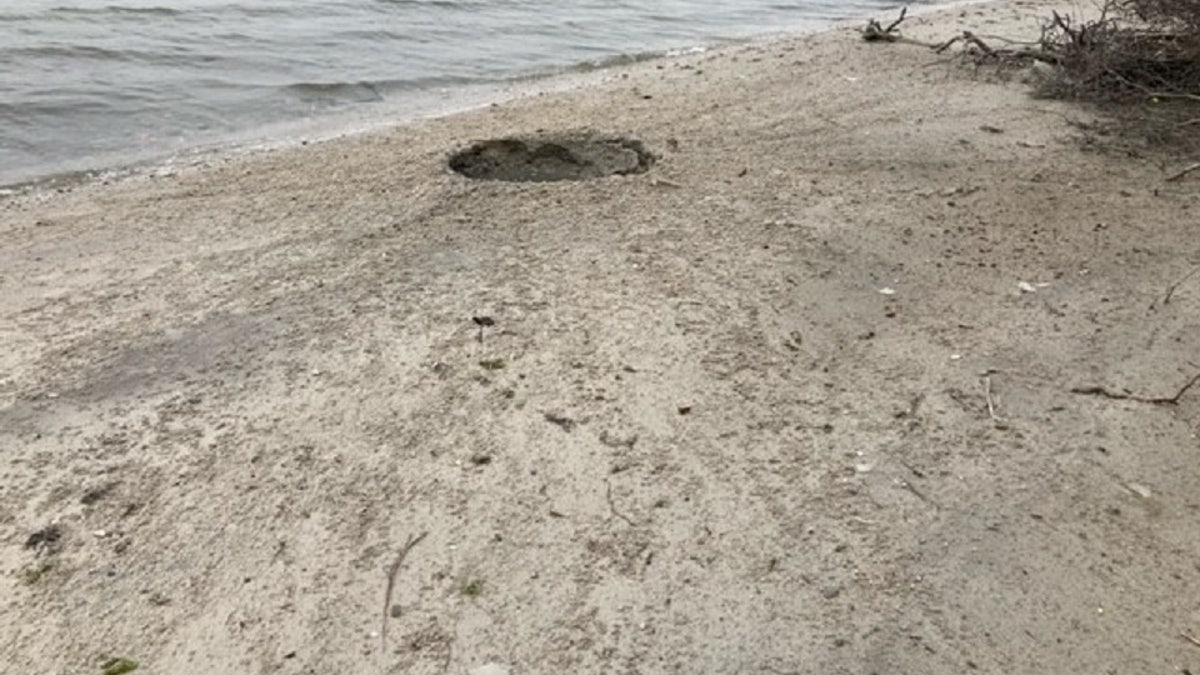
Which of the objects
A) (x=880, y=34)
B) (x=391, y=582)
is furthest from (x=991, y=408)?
(x=880, y=34)

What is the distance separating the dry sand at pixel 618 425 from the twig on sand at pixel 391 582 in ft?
0.05

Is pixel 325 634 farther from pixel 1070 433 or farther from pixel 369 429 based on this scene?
pixel 1070 433

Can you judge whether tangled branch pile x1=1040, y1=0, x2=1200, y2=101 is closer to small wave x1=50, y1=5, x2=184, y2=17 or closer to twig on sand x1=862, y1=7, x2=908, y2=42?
twig on sand x1=862, y1=7, x2=908, y2=42

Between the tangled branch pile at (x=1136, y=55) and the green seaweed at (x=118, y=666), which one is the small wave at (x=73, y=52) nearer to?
the tangled branch pile at (x=1136, y=55)

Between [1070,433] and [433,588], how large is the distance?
1960 mm

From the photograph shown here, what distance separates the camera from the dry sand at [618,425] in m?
2.43

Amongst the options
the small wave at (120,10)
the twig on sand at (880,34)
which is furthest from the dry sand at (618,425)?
the small wave at (120,10)

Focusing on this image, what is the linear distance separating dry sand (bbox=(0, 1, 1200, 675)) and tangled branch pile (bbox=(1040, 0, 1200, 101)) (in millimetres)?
1199

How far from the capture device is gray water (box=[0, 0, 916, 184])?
7.26m

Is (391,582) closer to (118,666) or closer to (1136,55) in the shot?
(118,666)

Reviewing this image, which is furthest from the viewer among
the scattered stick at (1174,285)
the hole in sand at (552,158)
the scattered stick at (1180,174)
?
the hole in sand at (552,158)

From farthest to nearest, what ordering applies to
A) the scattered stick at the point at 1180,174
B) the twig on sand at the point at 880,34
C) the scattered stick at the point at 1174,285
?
the twig on sand at the point at 880,34 < the scattered stick at the point at 1180,174 < the scattered stick at the point at 1174,285

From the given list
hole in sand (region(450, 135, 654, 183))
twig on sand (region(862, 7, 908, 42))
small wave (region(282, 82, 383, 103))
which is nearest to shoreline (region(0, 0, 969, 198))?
small wave (region(282, 82, 383, 103))

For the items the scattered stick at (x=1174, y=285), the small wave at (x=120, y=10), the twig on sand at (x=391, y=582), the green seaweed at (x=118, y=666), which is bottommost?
the green seaweed at (x=118, y=666)
